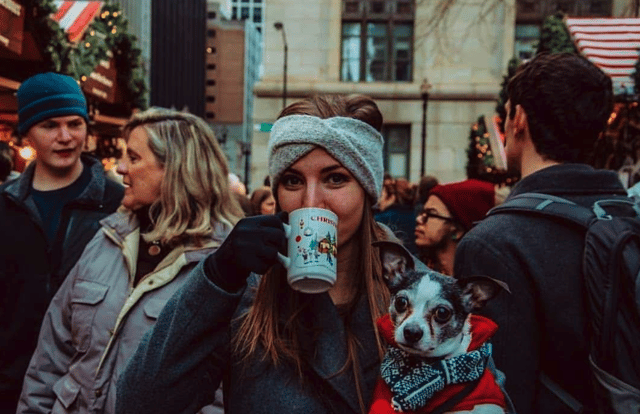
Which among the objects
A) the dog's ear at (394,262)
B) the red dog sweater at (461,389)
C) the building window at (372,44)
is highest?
the building window at (372,44)

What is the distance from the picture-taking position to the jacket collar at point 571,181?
2635 millimetres

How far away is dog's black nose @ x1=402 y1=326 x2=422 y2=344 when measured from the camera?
1893 mm

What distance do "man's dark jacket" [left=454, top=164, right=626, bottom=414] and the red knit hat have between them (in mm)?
2509

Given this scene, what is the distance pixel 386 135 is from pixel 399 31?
545cm

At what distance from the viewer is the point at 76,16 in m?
10.1

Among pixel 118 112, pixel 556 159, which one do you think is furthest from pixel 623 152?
pixel 118 112

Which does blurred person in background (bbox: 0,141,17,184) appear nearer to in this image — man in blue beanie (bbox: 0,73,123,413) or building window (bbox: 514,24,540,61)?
man in blue beanie (bbox: 0,73,123,413)

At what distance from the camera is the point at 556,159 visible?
2.72 meters

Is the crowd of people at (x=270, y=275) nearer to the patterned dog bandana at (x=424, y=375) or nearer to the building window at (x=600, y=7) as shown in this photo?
the patterned dog bandana at (x=424, y=375)

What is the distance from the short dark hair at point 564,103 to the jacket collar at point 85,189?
276 centimetres

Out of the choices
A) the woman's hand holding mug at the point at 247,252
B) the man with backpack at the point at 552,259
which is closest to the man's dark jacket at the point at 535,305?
the man with backpack at the point at 552,259

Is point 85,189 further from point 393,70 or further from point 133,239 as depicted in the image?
point 393,70

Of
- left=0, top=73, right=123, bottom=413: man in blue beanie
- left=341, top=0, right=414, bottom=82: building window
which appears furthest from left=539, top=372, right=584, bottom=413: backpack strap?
left=341, top=0, right=414, bottom=82: building window

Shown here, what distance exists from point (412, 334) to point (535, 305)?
2.57 feet
